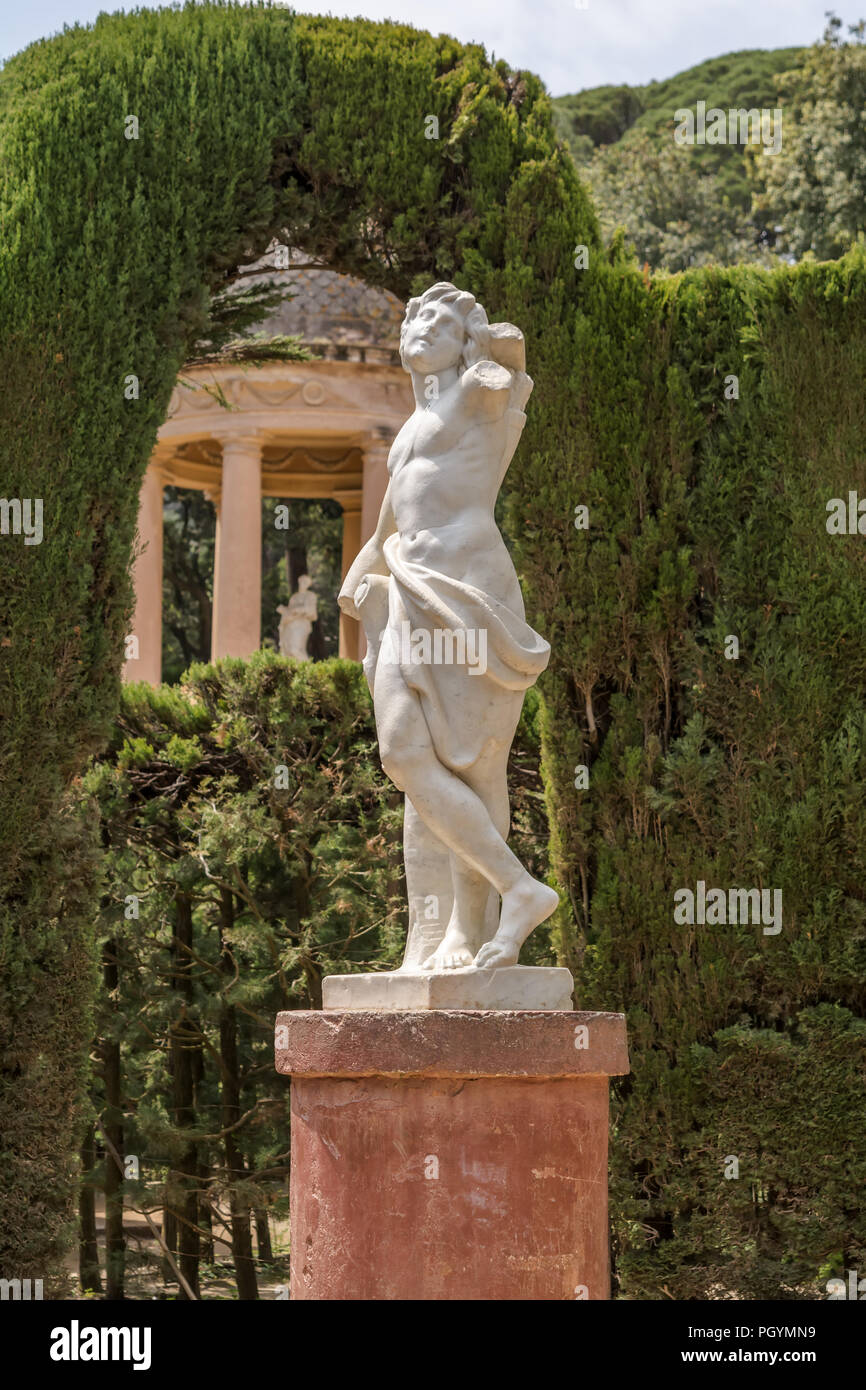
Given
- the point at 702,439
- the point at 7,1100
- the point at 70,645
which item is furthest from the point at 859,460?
the point at 7,1100

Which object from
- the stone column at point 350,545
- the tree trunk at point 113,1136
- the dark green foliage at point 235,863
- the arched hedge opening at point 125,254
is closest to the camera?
the arched hedge opening at point 125,254

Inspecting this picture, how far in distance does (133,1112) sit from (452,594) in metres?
7.78

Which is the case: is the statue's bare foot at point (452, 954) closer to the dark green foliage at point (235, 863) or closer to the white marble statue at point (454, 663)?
the white marble statue at point (454, 663)

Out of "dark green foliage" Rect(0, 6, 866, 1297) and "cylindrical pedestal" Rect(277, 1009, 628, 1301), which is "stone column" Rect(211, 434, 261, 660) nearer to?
"dark green foliage" Rect(0, 6, 866, 1297)

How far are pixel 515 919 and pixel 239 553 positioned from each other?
43.1 feet

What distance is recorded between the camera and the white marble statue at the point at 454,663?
6758mm

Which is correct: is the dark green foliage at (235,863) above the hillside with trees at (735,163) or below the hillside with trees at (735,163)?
below

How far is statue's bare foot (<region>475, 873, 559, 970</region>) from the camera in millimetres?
6586

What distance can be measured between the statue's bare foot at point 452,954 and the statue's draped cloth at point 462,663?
26.7 inches

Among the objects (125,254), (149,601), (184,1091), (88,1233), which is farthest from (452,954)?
(149,601)

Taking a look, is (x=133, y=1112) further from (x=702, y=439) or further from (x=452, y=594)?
(x=452, y=594)

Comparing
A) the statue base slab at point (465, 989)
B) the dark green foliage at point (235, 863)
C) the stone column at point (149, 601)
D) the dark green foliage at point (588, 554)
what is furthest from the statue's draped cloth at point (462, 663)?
the stone column at point (149, 601)

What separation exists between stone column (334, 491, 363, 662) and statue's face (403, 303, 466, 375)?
13.0 metres

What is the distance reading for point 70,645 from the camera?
10250 mm
